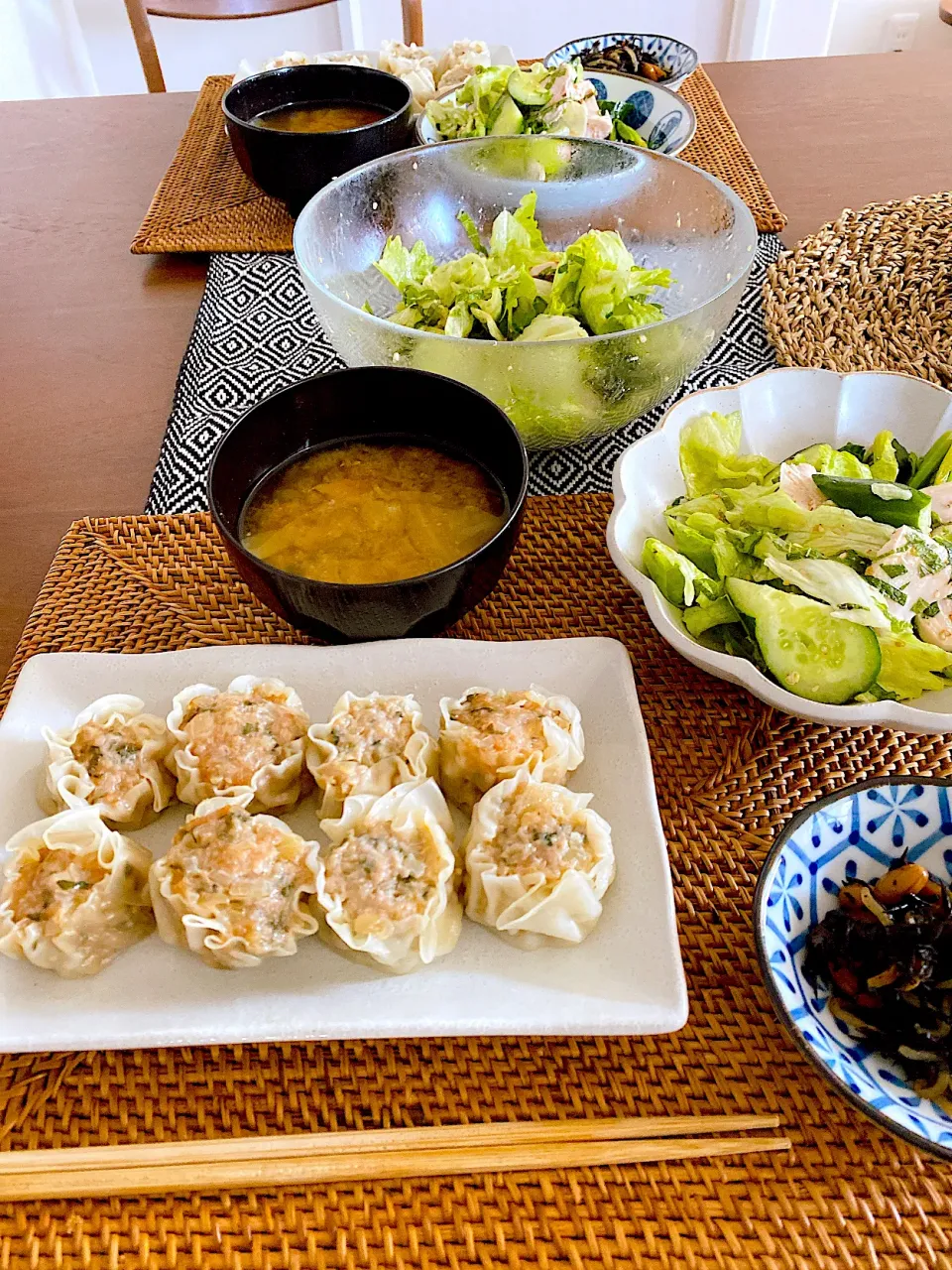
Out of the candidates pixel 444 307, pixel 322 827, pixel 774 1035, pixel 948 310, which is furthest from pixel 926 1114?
pixel 948 310

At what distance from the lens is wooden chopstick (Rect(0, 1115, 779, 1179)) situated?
0.91m

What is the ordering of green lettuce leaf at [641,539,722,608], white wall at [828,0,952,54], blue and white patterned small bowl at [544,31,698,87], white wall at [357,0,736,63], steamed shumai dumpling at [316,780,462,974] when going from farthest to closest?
1. white wall at [828,0,952,54]
2. white wall at [357,0,736,63]
3. blue and white patterned small bowl at [544,31,698,87]
4. green lettuce leaf at [641,539,722,608]
5. steamed shumai dumpling at [316,780,462,974]

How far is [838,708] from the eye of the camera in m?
1.07

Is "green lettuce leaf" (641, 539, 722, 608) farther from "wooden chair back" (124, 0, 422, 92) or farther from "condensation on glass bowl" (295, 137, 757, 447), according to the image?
"wooden chair back" (124, 0, 422, 92)

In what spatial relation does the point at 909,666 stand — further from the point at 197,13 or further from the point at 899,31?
the point at 899,31

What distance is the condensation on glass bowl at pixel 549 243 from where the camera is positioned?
1479 mm

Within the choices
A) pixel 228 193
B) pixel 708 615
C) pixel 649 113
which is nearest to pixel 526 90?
pixel 649 113

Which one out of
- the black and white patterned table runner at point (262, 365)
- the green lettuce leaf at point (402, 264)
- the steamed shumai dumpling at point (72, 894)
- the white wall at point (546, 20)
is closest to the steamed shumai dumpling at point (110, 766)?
the steamed shumai dumpling at point (72, 894)

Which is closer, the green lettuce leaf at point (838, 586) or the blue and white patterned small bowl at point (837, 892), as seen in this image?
the blue and white patterned small bowl at point (837, 892)

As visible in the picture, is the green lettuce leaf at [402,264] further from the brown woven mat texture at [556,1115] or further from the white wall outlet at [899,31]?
the white wall outlet at [899,31]

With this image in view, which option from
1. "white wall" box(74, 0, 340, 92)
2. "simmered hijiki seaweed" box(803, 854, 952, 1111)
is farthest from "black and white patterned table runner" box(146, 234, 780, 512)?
→ "white wall" box(74, 0, 340, 92)

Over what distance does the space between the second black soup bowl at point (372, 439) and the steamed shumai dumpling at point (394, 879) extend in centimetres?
26

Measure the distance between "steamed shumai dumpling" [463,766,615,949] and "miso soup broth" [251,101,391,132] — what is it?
199 centimetres

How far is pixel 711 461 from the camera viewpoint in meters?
1.42
